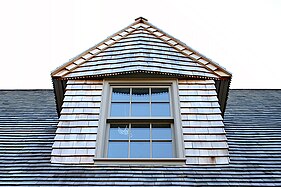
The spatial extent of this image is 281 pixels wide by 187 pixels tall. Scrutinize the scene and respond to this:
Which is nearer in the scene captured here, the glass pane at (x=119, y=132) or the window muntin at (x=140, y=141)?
the window muntin at (x=140, y=141)

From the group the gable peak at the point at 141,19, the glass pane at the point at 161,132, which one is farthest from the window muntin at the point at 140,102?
the gable peak at the point at 141,19

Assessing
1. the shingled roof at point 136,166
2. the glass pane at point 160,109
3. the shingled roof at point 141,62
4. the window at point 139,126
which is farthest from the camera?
the shingled roof at point 141,62

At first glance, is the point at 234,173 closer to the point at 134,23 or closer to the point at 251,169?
the point at 251,169

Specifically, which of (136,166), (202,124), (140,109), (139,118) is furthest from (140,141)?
(202,124)

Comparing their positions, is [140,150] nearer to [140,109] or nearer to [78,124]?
[140,109]

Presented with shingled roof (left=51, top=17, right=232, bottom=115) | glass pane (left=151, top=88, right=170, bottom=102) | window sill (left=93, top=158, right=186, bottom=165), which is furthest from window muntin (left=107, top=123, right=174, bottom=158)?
shingled roof (left=51, top=17, right=232, bottom=115)

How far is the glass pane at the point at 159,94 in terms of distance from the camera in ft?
18.7

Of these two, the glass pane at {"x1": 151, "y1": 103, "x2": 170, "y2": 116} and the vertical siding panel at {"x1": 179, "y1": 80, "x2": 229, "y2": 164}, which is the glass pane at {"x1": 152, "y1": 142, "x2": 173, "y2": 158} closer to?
the vertical siding panel at {"x1": 179, "y1": 80, "x2": 229, "y2": 164}

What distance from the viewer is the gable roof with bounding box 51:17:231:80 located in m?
6.03

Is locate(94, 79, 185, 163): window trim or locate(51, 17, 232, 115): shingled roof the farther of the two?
locate(51, 17, 232, 115): shingled roof

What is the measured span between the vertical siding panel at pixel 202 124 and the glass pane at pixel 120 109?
867 mm

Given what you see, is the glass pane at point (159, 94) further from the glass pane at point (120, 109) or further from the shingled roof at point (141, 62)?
the glass pane at point (120, 109)

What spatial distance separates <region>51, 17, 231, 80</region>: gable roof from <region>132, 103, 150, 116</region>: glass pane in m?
0.64

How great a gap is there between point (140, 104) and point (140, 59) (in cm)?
103
